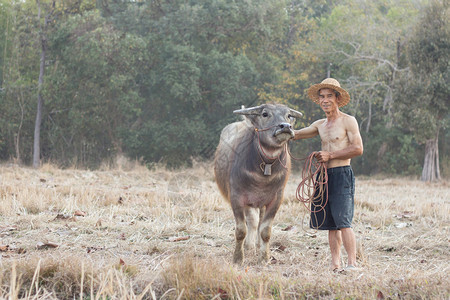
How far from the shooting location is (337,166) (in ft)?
16.6

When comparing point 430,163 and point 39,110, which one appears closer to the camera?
point 430,163

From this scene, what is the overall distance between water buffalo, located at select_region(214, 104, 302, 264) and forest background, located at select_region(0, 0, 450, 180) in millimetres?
15839

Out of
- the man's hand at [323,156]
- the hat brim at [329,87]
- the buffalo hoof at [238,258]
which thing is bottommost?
the buffalo hoof at [238,258]

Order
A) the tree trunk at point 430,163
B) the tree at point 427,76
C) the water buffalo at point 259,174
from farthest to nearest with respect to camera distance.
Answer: the tree trunk at point 430,163 → the tree at point 427,76 → the water buffalo at point 259,174

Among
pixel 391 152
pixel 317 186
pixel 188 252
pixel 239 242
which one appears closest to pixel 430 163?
pixel 391 152

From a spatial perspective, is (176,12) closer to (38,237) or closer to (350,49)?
(350,49)

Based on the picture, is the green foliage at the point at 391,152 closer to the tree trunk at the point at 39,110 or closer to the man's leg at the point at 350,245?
the tree trunk at the point at 39,110

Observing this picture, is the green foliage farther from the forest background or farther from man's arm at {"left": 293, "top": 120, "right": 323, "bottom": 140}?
man's arm at {"left": 293, "top": 120, "right": 323, "bottom": 140}

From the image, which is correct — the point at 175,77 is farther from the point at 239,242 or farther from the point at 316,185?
the point at 316,185

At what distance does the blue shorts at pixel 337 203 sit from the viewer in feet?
16.1

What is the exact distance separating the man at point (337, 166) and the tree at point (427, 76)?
15.3 m

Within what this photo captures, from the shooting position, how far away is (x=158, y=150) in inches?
945

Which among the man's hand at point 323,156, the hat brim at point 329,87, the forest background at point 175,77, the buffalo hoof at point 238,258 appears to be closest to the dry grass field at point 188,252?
the buffalo hoof at point 238,258

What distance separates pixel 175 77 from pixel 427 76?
1036cm
